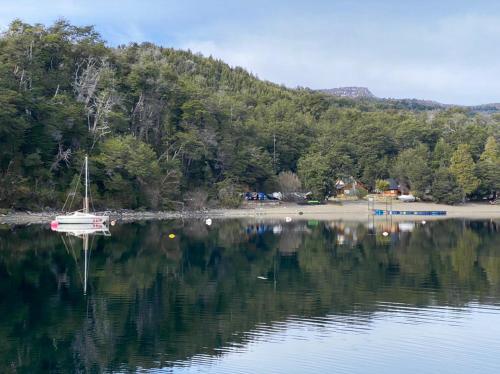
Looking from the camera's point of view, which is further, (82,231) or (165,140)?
(165,140)

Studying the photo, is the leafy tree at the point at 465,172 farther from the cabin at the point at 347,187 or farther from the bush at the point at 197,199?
the bush at the point at 197,199

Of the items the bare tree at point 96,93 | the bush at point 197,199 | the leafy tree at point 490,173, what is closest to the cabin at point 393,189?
the leafy tree at point 490,173

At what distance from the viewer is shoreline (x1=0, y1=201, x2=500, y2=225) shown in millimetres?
71125

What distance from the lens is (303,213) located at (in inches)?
3467

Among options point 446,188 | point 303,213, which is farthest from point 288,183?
point 446,188

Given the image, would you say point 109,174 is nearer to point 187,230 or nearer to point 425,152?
point 187,230

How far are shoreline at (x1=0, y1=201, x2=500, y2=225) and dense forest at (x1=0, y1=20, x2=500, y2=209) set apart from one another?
207 centimetres

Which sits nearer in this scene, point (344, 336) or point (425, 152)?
point (344, 336)

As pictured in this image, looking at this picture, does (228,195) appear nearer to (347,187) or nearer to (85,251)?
(347,187)

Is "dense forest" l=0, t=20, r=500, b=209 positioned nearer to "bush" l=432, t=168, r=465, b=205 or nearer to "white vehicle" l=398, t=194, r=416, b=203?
"bush" l=432, t=168, r=465, b=205

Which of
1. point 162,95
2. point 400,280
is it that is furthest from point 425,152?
point 400,280

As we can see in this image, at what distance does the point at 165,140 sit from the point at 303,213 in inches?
794

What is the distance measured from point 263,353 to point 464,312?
9595mm

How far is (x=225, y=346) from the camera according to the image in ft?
64.4
